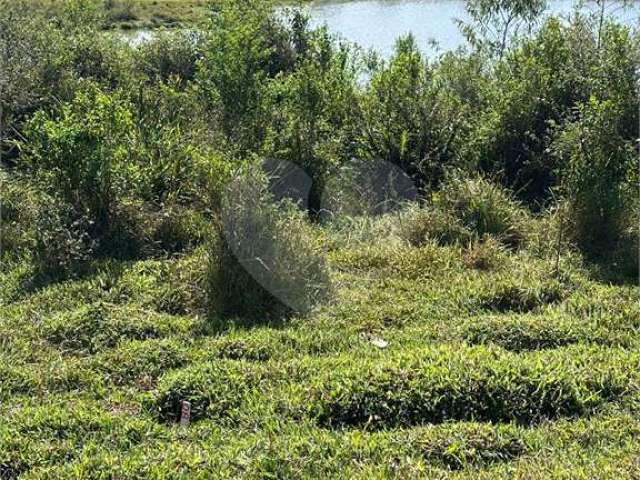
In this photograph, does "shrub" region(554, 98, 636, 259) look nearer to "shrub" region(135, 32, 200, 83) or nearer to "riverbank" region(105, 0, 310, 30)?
"shrub" region(135, 32, 200, 83)

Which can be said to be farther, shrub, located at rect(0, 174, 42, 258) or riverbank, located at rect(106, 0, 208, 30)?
riverbank, located at rect(106, 0, 208, 30)

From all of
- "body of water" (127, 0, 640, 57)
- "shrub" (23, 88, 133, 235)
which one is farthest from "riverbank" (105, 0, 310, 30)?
"shrub" (23, 88, 133, 235)

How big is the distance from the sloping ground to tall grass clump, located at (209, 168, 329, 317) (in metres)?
0.15

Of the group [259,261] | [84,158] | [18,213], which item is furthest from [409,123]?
[18,213]

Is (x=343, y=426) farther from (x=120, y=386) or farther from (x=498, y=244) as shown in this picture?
(x=498, y=244)

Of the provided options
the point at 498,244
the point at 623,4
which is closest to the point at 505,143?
the point at 498,244

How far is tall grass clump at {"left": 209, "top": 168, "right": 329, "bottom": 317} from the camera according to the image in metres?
4.07

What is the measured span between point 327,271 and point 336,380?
46.6 inches

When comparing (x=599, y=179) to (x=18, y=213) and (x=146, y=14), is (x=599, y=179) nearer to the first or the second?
(x=18, y=213)

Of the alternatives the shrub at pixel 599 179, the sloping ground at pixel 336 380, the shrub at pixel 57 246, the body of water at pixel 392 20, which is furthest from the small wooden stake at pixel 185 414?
the body of water at pixel 392 20

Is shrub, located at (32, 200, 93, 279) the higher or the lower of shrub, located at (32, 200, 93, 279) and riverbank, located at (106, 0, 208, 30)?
the lower

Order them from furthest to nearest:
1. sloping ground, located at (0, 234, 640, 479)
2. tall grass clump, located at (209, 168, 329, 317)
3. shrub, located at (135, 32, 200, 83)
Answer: shrub, located at (135, 32, 200, 83) < tall grass clump, located at (209, 168, 329, 317) < sloping ground, located at (0, 234, 640, 479)

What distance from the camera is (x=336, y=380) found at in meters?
3.19

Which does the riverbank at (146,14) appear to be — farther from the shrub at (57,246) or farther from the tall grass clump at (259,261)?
the tall grass clump at (259,261)
